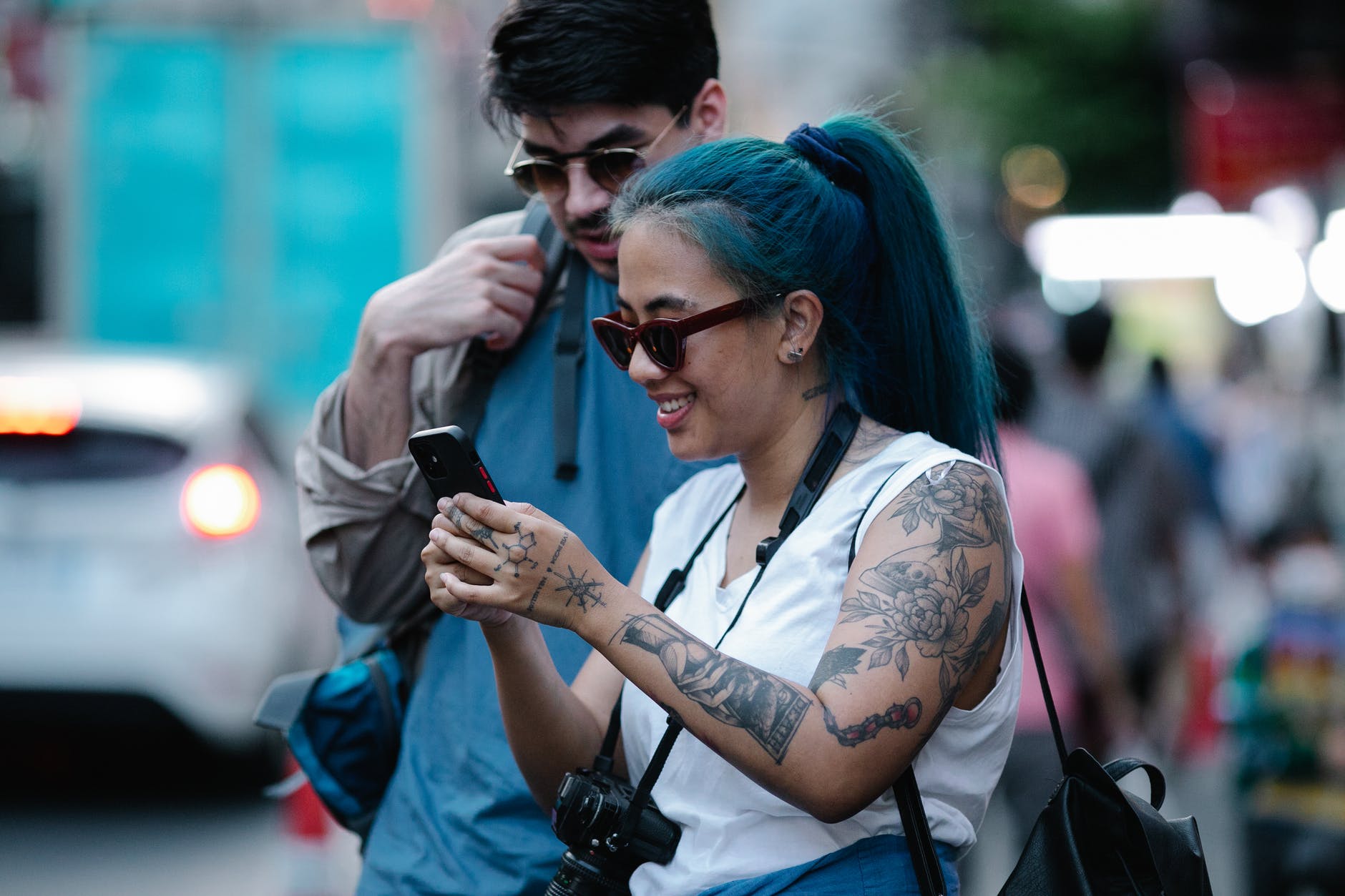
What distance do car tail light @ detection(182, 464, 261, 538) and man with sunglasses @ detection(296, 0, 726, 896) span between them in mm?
4043

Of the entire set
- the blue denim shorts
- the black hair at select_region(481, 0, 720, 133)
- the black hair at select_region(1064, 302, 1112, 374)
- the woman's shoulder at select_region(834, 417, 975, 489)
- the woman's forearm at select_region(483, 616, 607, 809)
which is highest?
the black hair at select_region(481, 0, 720, 133)

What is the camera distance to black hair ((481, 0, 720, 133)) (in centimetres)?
246

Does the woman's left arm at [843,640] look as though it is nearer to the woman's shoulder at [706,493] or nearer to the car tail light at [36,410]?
the woman's shoulder at [706,493]

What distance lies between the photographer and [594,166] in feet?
8.24

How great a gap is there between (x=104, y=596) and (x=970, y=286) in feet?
16.4

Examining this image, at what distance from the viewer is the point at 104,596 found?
20.9 feet

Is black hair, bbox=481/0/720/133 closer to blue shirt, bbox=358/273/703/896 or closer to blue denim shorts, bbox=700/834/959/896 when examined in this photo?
blue shirt, bbox=358/273/703/896

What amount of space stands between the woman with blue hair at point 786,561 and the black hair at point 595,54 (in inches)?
Answer: 12.9

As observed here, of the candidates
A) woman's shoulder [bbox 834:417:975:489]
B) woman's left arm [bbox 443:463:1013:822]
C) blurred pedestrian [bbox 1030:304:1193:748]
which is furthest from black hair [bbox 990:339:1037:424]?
woman's left arm [bbox 443:463:1013:822]

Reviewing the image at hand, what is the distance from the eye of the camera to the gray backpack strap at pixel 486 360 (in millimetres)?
2654

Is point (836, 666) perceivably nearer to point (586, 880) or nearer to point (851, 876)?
point (851, 876)

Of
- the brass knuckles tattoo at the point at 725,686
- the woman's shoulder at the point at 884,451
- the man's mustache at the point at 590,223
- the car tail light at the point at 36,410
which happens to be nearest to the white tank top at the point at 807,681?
the woman's shoulder at the point at 884,451

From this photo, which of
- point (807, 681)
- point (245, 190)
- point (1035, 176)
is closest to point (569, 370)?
point (807, 681)

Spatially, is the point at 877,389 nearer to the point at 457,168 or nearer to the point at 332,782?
the point at 332,782
